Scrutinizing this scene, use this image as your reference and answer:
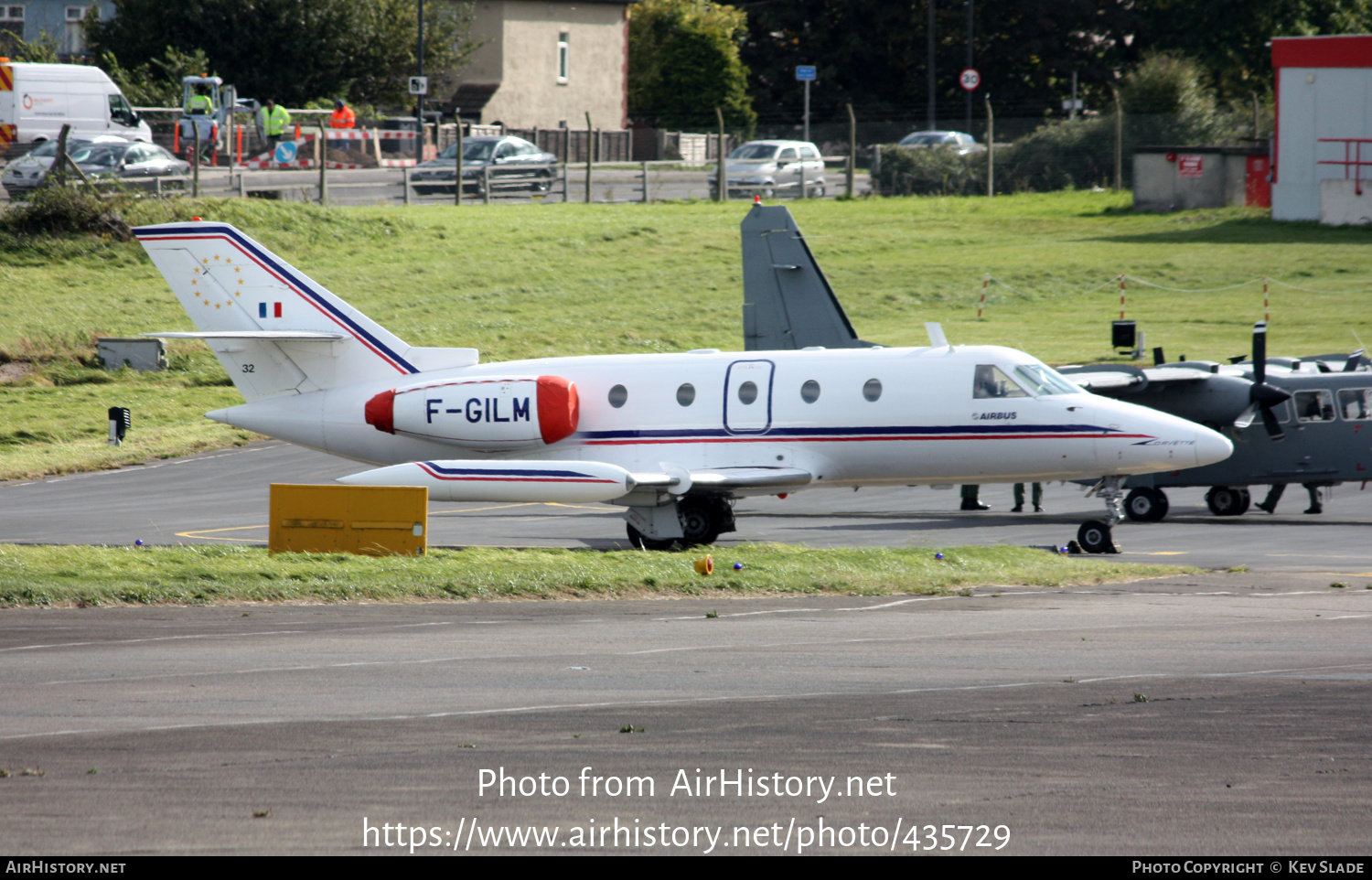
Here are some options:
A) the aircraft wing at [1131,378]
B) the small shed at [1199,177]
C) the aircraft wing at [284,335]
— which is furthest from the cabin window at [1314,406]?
the small shed at [1199,177]

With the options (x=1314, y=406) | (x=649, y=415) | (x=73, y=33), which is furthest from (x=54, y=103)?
(x=1314, y=406)

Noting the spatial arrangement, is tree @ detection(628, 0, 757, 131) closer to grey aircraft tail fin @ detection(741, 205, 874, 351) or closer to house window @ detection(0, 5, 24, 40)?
house window @ detection(0, 5, 24, 40)

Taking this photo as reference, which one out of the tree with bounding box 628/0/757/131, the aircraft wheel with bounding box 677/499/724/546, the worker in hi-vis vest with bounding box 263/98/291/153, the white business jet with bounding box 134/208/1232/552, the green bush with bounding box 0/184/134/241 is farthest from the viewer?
the tree with bounding box 628/0/757/131

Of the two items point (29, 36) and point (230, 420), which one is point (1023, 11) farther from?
point (230, 420)

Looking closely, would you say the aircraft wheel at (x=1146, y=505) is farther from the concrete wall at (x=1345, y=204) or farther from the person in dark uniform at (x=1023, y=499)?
the concrete wall at (x=1345, y=204)

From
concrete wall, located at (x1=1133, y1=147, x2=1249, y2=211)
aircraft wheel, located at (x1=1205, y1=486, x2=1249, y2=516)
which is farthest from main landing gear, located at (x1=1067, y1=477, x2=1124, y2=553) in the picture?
concrete wall, located at (x1=1133, y1=147, x2=1249, y2=211)

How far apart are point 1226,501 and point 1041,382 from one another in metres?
6.06

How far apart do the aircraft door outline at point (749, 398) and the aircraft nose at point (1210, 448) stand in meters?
5.47

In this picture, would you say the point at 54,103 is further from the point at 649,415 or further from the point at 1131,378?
the point at 1131,378

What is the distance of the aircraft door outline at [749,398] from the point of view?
20328mm

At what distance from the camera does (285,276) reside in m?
21.3

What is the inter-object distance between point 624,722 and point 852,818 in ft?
8.26

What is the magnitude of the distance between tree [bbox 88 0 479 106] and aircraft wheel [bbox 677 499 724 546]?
177 feet

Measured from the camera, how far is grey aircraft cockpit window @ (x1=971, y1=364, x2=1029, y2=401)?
1983 centimetres
